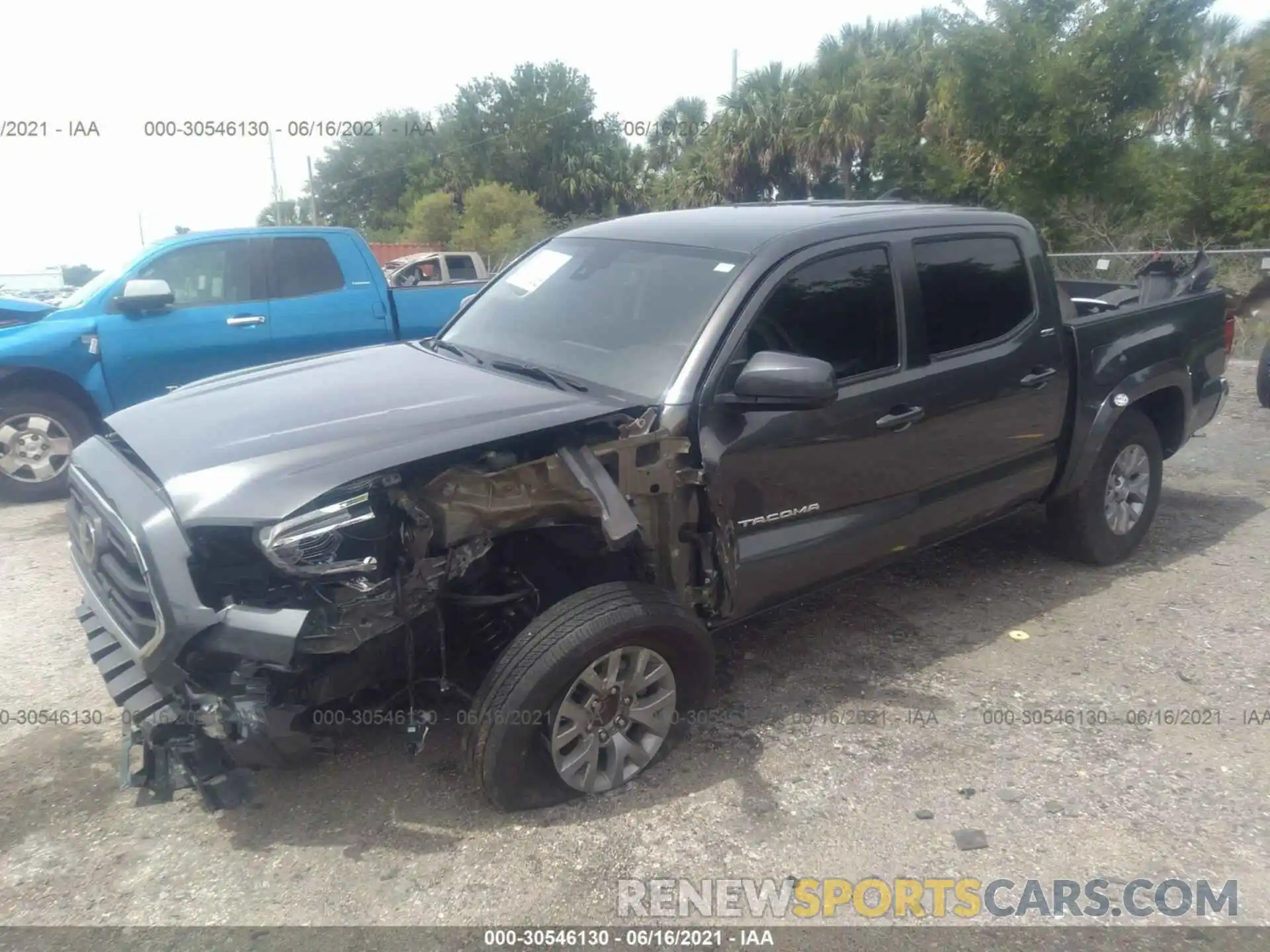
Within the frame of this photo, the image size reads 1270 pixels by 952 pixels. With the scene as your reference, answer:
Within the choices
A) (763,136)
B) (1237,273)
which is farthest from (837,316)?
(763,136)

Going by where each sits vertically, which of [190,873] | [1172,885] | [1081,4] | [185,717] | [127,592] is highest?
[1081,4]

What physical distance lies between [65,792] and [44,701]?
765 mm

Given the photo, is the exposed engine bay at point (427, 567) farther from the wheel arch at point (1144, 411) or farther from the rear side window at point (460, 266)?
the rear side window at point (460, 266)

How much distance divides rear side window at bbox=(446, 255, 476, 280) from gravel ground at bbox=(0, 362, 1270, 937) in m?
14.8

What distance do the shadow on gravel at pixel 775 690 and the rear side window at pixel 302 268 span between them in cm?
463

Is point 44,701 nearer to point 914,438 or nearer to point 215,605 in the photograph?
point 215,605

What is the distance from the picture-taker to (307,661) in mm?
2848

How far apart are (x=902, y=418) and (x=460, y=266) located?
1627 centimetres

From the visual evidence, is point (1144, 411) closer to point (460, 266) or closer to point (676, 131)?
point (460, 266)

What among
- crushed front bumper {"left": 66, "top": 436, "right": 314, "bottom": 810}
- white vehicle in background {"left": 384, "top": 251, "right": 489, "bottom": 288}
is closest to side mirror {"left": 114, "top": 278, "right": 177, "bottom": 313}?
crushed front bumper {"left": 66, "top": 436, "right": 314, "bottom": 810}

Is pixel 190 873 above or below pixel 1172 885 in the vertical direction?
above

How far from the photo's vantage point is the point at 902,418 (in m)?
4.03

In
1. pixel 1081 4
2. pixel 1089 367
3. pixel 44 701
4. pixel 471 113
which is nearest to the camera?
pixel 44 701

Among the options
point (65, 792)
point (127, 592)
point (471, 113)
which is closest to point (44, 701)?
point (65, 792)
